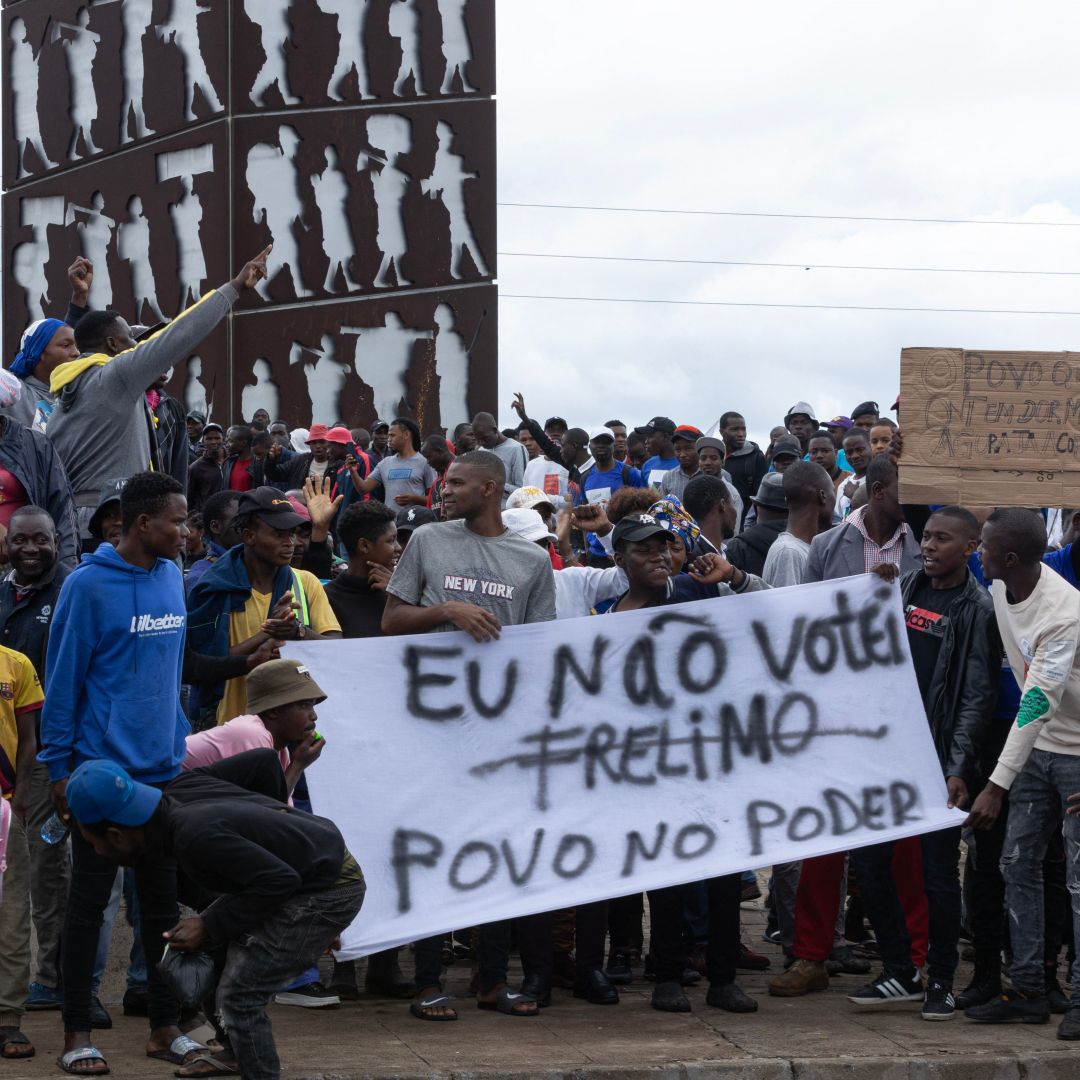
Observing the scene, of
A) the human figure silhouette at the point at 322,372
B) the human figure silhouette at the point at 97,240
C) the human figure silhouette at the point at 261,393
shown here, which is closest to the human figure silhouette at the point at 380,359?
the human figure silhouette at the point at 322,372

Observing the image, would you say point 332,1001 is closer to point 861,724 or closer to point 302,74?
point 861,724

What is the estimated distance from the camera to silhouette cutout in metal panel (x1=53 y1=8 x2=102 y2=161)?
877 inches

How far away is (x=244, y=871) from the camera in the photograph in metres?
4.77

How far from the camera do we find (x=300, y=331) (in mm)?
20797

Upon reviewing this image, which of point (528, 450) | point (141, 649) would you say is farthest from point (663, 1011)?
point (528, 450)

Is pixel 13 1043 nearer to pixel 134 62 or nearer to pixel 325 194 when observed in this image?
pixel 325 194

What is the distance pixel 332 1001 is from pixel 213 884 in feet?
5.41

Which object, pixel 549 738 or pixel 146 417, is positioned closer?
pixel 549 738

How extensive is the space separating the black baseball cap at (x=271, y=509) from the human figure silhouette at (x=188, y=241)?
1488cm

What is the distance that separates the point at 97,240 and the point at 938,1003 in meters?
18.9

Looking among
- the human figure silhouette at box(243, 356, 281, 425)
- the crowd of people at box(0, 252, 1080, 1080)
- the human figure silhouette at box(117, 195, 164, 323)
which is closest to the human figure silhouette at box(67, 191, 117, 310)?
the human figure silhouette at box(117, 195, 164, 323)

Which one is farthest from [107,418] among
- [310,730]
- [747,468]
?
[747,468]

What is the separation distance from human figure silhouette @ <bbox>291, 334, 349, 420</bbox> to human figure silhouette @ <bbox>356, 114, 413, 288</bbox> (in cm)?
111

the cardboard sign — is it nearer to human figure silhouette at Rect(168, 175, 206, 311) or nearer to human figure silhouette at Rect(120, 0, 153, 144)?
human figure silhouette at Rect(168, 175, 206, 311)
